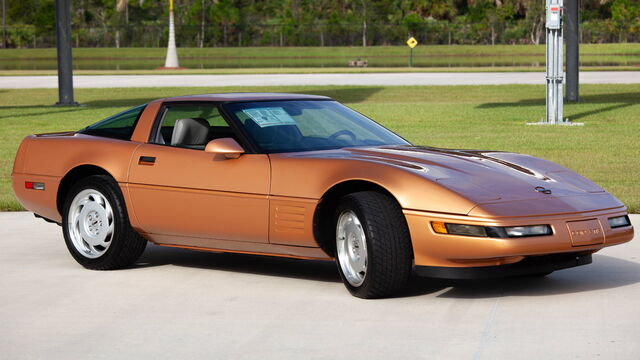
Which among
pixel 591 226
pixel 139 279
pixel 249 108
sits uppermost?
pixel 249 108

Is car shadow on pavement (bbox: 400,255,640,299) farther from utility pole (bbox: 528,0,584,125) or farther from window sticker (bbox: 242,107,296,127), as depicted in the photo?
utility pole (bbox: 528,0,584,125)

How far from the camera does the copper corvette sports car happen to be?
6.93 meters

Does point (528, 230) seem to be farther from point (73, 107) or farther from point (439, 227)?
point (73, 107)

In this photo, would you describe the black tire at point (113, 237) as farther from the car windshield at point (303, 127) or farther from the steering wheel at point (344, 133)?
the steering wheel at point (344, 133)

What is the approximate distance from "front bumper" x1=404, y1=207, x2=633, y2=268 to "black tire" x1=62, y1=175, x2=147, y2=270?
227cm

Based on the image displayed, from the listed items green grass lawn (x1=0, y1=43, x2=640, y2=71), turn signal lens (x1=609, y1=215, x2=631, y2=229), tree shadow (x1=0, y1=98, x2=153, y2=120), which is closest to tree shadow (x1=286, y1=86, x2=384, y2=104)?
tree shadow (x1=0, y1=98, x2=153, y2=120)

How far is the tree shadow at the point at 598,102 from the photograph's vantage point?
2596 centimetres

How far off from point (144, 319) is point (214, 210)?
4.09 feet

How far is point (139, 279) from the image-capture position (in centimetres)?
816

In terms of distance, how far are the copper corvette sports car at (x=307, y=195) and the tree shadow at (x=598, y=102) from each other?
17.3 m

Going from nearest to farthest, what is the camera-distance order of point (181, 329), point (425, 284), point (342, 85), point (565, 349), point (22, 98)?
point (565, 349) < point (181, 329) < point (425, 284) < point (22, 98) < point (342, 85)

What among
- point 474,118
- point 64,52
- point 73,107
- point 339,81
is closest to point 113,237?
point 474,118

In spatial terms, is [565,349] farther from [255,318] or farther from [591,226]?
[255,318]

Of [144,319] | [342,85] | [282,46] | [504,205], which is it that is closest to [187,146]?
[144,319]
